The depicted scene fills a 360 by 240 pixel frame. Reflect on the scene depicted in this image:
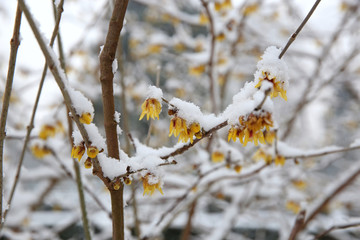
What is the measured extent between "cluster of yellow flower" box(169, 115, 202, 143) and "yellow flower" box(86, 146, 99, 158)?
162 millimetres

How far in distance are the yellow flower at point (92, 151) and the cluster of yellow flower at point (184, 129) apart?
16 cm

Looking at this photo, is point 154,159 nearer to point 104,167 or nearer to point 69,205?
point 104,167

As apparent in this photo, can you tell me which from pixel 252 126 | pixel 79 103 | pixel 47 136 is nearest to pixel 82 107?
pixel 79 103

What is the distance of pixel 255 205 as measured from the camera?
10.3 feet

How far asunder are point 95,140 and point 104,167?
6cm

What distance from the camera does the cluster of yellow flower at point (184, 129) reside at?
639mm

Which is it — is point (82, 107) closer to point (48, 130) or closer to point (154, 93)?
point (154, 93)

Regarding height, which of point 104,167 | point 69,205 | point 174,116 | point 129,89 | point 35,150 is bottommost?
point 104,167

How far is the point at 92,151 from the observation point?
566 millimetres

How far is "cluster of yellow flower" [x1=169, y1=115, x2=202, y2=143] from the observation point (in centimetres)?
64

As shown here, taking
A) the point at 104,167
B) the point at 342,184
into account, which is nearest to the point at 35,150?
the point at 104,167

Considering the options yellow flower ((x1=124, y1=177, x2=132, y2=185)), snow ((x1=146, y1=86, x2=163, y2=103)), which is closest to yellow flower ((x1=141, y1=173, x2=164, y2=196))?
yellow flower ((x1=124, y1=177, x2=132, y2=185))

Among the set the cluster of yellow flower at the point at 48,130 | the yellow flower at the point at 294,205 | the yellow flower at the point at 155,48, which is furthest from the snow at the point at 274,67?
the yellow flower at the point at 155,48

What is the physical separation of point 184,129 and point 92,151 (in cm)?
20
